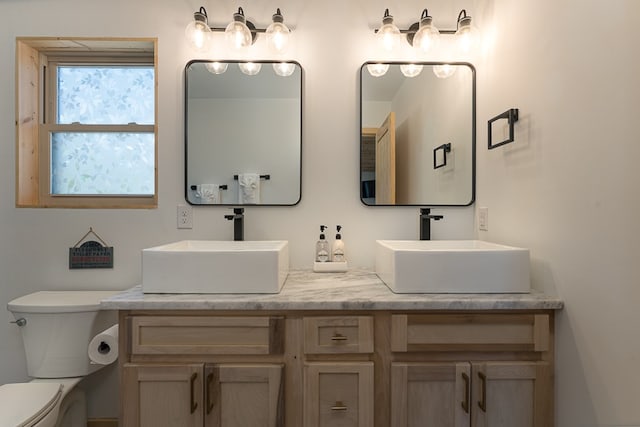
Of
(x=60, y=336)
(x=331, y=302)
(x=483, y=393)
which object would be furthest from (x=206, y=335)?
(x=483, y=393)

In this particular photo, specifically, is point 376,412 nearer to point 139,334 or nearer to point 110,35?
point 139,334

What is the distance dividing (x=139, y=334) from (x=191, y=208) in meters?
0.73

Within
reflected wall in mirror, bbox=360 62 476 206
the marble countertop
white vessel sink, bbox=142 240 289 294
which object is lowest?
the marble countertop

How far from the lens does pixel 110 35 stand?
1711 millimetres

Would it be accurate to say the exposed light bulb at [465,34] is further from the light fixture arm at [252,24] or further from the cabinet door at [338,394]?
the cabinet door at [338,394]

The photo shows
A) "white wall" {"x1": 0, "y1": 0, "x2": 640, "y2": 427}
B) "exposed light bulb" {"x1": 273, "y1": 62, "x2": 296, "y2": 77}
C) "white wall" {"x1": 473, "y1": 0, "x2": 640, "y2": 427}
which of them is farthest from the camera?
"exposed light bulb" {"x1": 273, "y1": 62, "x2": 296, "y2": 77}

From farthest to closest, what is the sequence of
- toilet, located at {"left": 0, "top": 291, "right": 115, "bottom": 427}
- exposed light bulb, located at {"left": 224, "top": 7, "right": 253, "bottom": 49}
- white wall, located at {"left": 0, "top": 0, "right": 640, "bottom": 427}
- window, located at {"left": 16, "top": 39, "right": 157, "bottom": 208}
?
1. window, located at {"left": 16, "top": 39, "right": 157, "bottom": 208}
2. exposed light bulb, located at {"left": 224, "top": 7, "right": 253, "bottom": 49}
3. toilet, located at {"left": 0, "top": 291, "right": 115, "bottom": 427}
4. white wall, located at {"left": 0, "top": 0, "right": 640, "bottom": 427}

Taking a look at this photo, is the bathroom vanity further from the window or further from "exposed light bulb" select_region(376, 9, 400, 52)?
"exposed light bulb" select_region(376, 9, 400, 52)

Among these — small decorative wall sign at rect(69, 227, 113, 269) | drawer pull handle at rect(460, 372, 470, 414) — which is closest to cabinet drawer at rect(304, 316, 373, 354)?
drawer pull handle at rect(460, 372, 470, 414)

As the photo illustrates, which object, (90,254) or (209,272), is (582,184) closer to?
(209,272)

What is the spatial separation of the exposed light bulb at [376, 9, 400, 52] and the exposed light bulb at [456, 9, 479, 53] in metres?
0.32

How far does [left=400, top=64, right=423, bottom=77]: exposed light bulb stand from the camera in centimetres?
171

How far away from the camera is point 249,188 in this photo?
5.62ft

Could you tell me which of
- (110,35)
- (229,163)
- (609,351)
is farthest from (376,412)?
(110,35)
